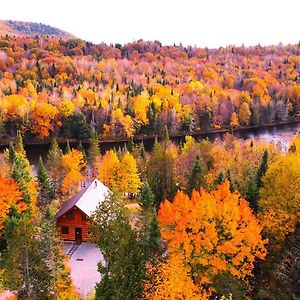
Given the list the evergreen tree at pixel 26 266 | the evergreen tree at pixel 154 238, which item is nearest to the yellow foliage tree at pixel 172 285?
the evergreen tree at pixel 154 238

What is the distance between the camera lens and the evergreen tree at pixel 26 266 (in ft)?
97.0

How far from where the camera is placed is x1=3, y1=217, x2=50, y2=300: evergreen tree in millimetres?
29578

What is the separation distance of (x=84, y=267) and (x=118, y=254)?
1243 centimetres

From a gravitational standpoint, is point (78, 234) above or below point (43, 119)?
below

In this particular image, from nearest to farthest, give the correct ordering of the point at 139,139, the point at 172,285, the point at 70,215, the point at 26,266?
the point at 172,285
the point at 26,266
the point at 70,215
the point at 139,139

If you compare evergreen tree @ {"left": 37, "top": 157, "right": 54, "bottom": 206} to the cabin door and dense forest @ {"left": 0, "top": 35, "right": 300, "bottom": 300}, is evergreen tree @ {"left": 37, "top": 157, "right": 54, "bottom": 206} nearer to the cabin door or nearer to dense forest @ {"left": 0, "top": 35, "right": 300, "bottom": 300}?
dense forest @ {"left": 0, "top": 35, "right": 300, "bottom": 300}

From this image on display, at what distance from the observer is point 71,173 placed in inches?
2297

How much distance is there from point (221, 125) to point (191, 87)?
31.4 meters

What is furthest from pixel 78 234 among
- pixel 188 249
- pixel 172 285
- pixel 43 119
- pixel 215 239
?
pixel 43 119

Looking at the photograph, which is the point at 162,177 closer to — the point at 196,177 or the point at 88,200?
the point at 196,177

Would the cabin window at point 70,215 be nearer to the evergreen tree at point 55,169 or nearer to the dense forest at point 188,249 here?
the dense forest at point 188,249

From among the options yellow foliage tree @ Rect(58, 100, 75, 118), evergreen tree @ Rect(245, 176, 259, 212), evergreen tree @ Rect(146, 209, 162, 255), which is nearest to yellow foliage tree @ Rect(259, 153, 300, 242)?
evergreen tree @ Rect(245, 176, 259, 212)

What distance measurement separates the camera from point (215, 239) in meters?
30.9

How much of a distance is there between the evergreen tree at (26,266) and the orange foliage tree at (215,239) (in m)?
9.41
